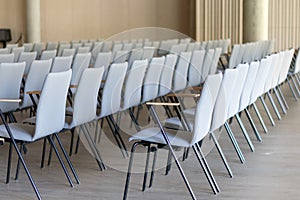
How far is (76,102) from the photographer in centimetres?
552

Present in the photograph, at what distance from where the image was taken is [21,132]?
5.27 metres

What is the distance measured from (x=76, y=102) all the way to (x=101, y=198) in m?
0.90

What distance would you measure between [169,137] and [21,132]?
1245mm

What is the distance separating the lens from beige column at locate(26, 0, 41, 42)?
63.1 ft

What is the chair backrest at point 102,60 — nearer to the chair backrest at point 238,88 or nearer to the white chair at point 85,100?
the white chair at point 85,100

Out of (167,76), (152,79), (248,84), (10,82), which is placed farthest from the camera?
(167,76)

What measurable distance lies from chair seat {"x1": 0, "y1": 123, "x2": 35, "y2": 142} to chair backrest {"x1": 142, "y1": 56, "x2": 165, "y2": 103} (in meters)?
1.84

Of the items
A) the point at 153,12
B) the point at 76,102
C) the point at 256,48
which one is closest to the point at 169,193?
the point at 76,102

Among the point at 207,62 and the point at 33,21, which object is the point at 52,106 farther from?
the point at 33,21

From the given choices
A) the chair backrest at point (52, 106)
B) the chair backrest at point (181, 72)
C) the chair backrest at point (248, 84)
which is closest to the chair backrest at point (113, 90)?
the chair backrest at point (52, 106)

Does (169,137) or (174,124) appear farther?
(174,124)

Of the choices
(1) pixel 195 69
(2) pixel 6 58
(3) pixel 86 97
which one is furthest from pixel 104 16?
(3) pixel 86 97

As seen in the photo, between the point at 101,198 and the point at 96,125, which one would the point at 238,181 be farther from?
the point at 96,125

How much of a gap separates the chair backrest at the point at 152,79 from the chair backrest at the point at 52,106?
1.78 meters
